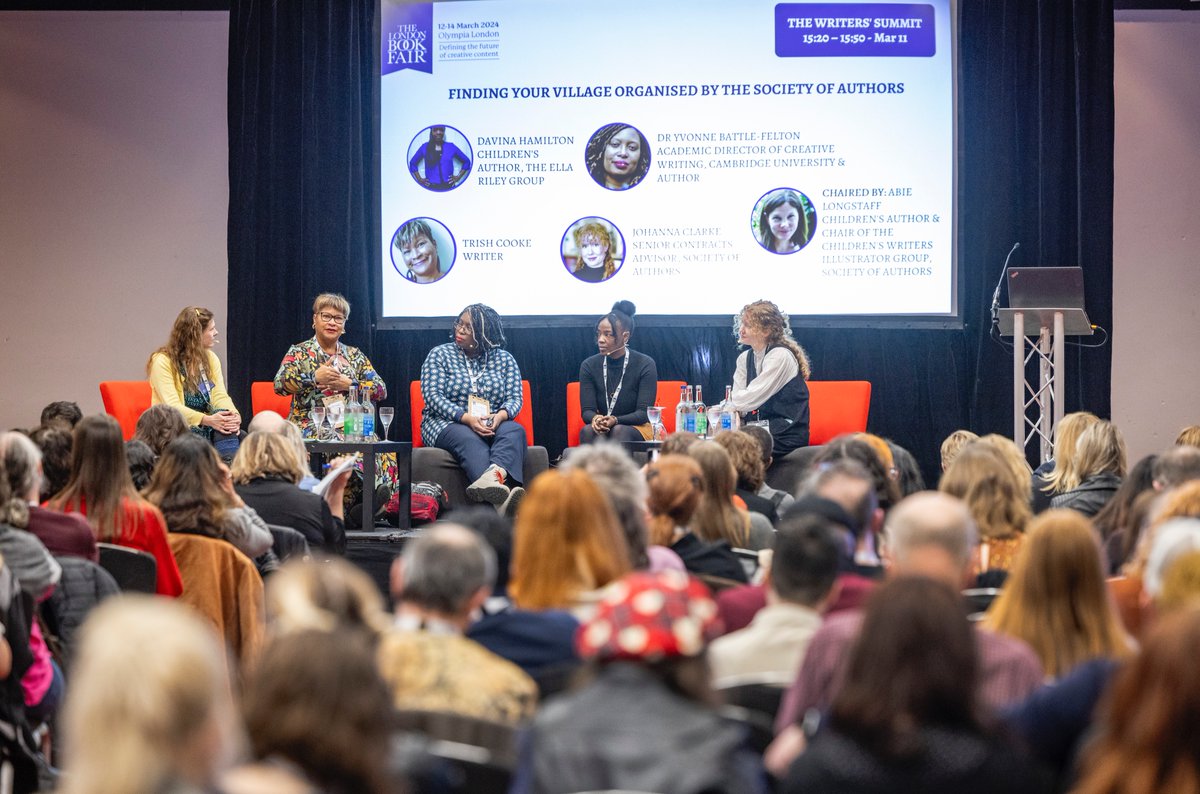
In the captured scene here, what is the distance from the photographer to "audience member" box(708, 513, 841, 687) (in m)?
2.44

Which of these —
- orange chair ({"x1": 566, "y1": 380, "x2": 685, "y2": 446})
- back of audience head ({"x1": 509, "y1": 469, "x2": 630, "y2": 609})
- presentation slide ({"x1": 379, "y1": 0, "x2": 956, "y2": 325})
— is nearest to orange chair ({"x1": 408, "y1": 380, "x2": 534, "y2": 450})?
orange chair ({"x1": 566, "y1": 380, "x2": 685, "y2": 446})

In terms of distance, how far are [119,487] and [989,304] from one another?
593 centimetres

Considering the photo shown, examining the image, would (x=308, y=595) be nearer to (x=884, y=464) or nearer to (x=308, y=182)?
(x=884, y=464)

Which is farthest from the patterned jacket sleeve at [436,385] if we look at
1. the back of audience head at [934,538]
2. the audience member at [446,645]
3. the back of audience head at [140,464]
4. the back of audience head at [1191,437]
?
the audience member at [446,645]

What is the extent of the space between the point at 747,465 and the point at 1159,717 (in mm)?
3131

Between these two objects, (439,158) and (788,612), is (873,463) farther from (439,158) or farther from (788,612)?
(439,158)

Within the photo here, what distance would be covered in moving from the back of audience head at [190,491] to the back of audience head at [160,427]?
97cm

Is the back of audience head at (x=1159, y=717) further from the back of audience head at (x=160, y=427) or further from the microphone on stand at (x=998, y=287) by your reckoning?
the microphone on stand at (x=998, y=287)

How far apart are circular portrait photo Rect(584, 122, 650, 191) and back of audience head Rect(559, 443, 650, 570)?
4573mm

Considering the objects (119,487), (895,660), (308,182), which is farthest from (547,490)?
(308,182)

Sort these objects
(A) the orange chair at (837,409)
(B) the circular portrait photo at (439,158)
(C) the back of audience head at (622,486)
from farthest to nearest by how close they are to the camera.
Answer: (B) the circular portrait photo at (439,158)
(A) the orange chair at (837,409)
(C) the back of audience head at (622,486)

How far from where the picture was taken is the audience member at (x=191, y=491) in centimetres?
397

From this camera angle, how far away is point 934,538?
101 inches

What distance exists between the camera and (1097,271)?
27.0 ft
